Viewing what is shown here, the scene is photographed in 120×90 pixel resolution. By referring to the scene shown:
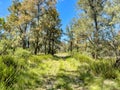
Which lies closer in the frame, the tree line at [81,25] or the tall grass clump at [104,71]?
the tall grass clump at [104,71]

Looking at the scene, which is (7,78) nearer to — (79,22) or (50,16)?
(79,22)

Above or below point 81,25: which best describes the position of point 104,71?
below

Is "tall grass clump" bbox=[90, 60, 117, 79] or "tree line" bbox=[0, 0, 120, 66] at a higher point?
"tree line" bbox=[0, 0, 120, 66]

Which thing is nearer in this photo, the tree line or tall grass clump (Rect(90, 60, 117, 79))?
tall grass clump (Rect(90, 60, 117, 79))

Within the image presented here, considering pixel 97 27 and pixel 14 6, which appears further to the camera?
pixel 14 6

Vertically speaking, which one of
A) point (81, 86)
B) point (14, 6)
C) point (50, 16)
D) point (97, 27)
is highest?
point (14, 6)

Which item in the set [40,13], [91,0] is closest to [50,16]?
[40,13]

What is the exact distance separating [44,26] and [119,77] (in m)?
21.4

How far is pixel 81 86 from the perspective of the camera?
23.3 feet

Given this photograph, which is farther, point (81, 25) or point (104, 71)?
point (81, 25)

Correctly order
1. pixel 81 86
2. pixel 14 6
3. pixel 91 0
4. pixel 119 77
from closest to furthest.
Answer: pixel 81 86 → pixel 119 77 → pixel 91 0 → pixel 14 6

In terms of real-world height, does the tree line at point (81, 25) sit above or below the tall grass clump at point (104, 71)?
above

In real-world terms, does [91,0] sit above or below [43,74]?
above

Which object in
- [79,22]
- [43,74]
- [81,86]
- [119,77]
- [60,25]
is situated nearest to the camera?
[81,86]
